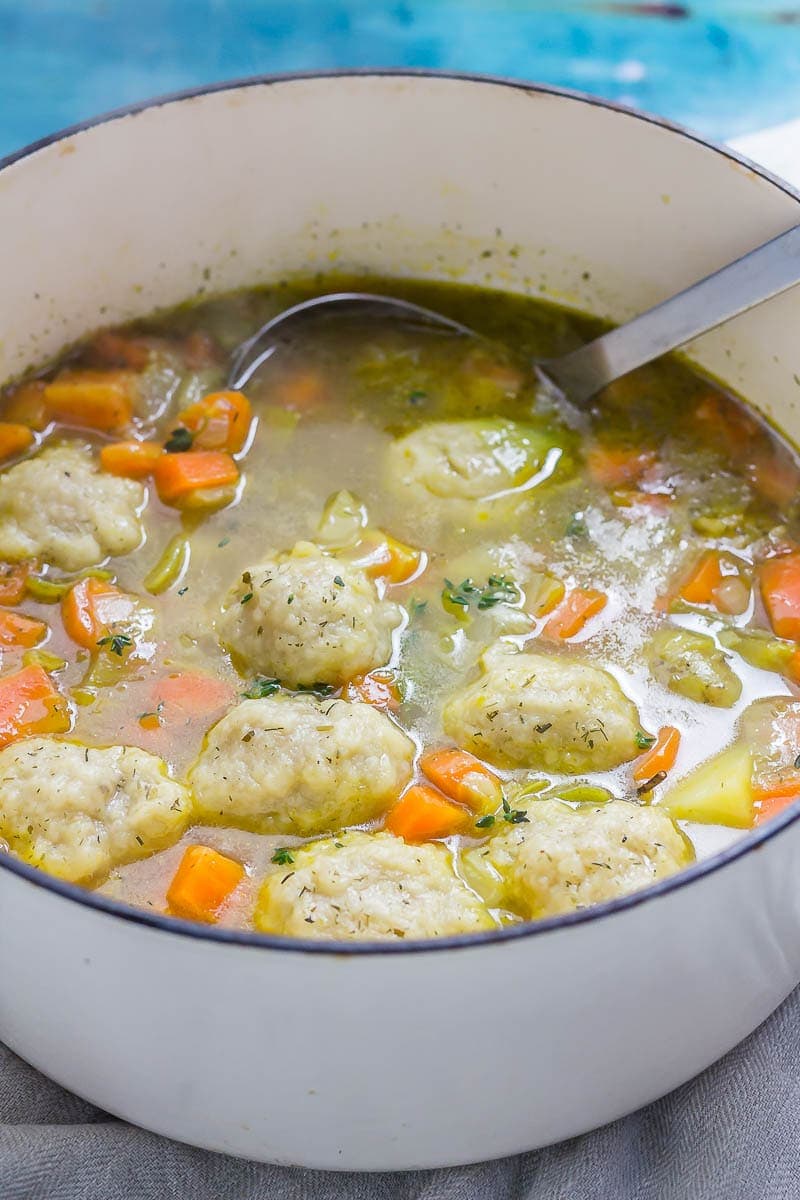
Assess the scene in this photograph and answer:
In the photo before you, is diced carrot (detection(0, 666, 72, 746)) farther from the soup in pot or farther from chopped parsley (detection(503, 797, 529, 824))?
chopped parsley (detection(503, 797, 529, 824))

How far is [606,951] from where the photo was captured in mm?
1641

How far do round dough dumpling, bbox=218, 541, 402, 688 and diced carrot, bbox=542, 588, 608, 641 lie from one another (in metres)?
0.31

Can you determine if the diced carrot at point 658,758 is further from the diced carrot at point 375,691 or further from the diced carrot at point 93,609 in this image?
the diced carrot at point 93,609

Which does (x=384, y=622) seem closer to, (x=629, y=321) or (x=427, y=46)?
(x=629, y=321)

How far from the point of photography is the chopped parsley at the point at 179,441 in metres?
2.92

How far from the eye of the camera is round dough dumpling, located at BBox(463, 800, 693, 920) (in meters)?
2.09

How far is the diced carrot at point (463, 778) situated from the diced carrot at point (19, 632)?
744 millimetres

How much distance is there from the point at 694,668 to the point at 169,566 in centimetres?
99

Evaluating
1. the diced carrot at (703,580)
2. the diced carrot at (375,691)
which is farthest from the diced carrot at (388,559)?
the diced carrot at (703,580)

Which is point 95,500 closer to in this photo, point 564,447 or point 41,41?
point 564,447

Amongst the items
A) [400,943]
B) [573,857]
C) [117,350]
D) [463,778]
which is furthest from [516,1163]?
[117,350]

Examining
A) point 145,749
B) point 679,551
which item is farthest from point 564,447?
point 145,749

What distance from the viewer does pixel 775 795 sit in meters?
2.38

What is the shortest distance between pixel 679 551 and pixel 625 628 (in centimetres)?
23
